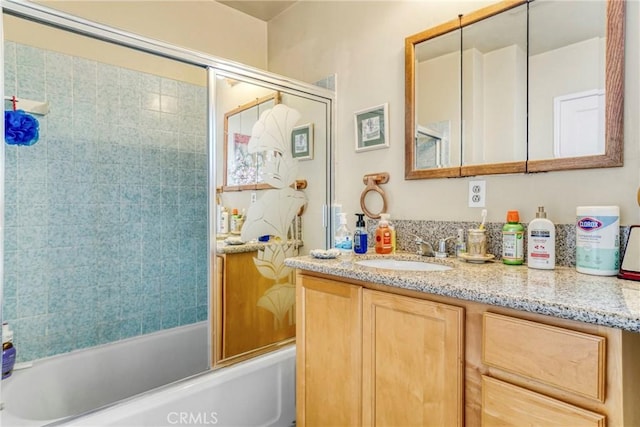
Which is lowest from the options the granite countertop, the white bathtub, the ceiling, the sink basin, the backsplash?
the white bathtub

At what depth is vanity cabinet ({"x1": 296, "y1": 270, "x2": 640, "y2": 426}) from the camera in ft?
2.32

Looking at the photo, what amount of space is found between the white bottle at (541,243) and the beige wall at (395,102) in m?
0.10

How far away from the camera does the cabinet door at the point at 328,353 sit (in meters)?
1.19

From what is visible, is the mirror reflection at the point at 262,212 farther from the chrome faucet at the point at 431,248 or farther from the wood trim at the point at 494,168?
the wood trim at the point at 494,168

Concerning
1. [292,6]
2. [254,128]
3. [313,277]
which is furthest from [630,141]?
[292,6]

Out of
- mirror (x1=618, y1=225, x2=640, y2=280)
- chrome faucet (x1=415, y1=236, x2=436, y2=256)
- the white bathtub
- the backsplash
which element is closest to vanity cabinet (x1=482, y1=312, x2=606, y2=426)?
mirror (x1=618, y1=225, x2=640, y2=280)

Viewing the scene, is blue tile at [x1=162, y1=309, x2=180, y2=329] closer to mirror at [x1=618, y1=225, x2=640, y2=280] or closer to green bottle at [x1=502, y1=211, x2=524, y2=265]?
green bottle at [x1=502, y1=211, x2=524, y2=265]

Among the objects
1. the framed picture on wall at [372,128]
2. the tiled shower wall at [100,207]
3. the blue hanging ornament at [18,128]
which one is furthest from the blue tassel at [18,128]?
the framed picture on wall at [372,128]

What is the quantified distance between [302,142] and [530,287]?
51.4 inches

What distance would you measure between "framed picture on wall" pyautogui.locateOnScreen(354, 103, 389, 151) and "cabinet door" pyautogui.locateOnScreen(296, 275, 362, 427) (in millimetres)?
827

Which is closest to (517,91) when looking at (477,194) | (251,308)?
(477,194)

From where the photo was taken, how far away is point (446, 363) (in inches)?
37.1

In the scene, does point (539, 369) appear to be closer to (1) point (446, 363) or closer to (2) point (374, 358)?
(1) point (446, 363)

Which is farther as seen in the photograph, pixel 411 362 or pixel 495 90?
pixel 495 90
